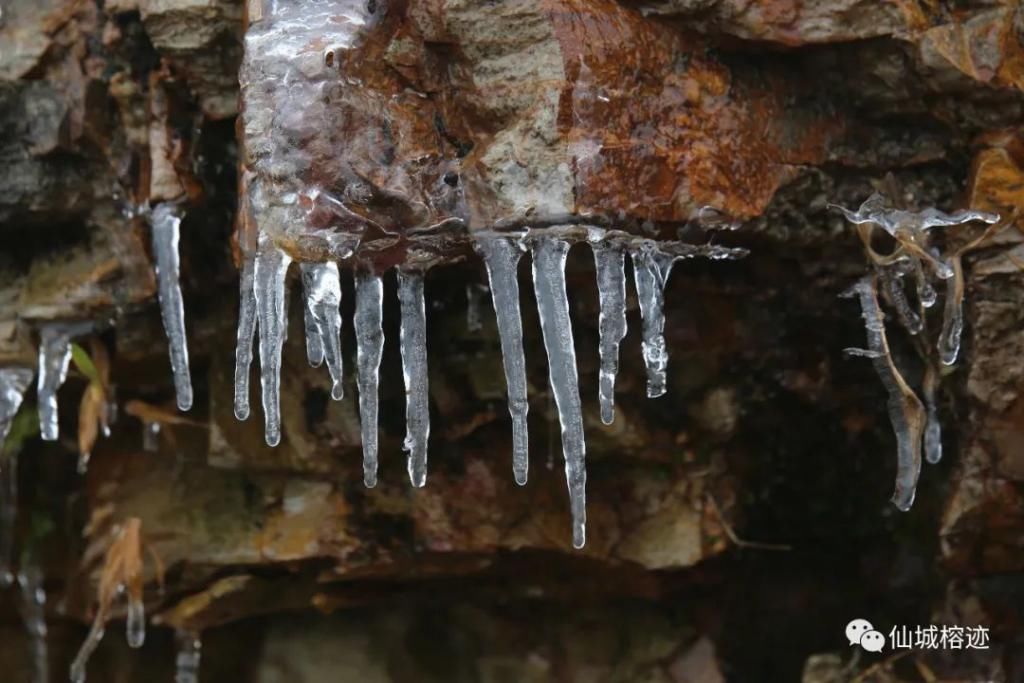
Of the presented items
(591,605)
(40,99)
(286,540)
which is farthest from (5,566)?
(591,605)

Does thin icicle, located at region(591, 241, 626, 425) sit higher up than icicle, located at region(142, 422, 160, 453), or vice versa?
thin icicle, located at region(591, 241, 626, 425)

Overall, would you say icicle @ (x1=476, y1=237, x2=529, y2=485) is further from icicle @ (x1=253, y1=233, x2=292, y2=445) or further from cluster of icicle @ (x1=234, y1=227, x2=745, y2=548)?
icicle @ (x1=253, y1=233, x2=292, y2=445)

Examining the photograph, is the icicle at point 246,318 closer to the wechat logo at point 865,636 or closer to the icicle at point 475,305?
the icicle at point 475,305

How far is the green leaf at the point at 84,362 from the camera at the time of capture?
3.17 m

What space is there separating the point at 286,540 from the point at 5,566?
1089 mm

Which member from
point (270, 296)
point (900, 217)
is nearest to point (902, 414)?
point (900, 217)

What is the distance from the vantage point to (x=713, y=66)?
2514mm

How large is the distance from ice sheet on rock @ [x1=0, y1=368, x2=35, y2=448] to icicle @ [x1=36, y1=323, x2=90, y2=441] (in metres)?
0.05

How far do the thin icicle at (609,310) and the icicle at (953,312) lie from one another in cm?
83

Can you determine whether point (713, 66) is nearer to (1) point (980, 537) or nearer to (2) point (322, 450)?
(1) point (980, 537)

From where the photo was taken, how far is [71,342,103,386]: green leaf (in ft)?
10.4

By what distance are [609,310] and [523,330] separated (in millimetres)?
733

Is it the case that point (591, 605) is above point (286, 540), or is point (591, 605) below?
below

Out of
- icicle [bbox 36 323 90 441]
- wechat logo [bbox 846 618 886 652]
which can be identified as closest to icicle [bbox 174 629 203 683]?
icicle [bbox 36 323 90 441]
